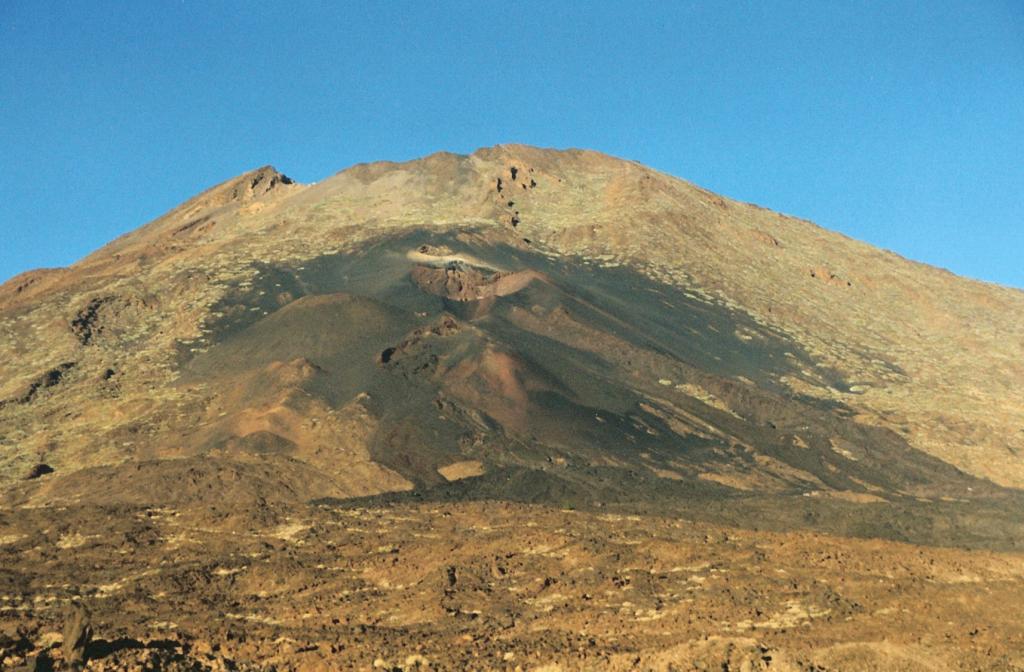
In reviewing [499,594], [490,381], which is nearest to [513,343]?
[490,381]

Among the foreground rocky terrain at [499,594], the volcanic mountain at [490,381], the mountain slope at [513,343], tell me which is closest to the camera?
the foreground rocky terrain at [499,594]

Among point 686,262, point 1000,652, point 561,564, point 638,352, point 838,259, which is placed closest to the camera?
point 1000,652

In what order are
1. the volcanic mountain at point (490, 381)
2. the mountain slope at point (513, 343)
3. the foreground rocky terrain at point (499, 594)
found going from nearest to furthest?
the foreground rocky terrain at point (499, 594) < the volcanic mountain at point (490, 381) < the mountain slope at point (513, 343)

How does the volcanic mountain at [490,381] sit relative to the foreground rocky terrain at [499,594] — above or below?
above

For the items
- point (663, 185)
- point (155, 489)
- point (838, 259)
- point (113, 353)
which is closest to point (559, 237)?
point (663, 185)

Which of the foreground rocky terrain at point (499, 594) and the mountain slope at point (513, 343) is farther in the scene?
the mountain slope at point (513, 343)

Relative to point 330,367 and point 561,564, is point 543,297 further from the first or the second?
point 561,564

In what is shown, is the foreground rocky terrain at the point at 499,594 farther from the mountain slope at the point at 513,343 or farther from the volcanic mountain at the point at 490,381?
the mountain slope at the point at 513,343

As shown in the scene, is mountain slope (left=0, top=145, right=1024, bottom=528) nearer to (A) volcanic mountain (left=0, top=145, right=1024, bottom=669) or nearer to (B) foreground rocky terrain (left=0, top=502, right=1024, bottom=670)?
(A) volcanic mountain (left=0, top=145, right=1024, bottom=669)

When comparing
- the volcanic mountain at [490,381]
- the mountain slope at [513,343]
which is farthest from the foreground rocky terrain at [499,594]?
the mountain slope at [513,343]

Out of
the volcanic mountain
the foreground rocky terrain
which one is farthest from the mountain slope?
the foreground rocky terrain
